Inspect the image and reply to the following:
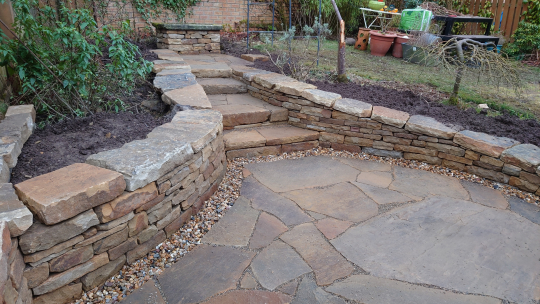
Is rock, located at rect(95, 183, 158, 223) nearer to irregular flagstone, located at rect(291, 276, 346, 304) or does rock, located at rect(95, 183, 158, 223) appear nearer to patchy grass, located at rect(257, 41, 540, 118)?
irregular flagstone, located at rect(291, 276, 346, 304)

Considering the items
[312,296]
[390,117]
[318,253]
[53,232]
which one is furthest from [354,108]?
[53,232]

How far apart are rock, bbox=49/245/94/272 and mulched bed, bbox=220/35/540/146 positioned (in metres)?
3.11

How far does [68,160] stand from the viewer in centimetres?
219

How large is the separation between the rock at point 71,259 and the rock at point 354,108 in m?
2.55

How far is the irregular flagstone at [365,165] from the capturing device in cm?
329

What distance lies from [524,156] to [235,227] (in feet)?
7.73

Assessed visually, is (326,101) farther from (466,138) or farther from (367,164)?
(466,138)

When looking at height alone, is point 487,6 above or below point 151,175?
above

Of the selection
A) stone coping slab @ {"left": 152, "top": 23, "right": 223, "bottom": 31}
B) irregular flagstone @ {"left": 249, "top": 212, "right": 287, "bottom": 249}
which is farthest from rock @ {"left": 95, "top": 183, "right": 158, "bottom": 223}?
stone coping slab @ {"left": 152, "top": 23, "right": 223, "bottom": 31}

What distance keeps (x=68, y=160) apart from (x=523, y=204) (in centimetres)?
327

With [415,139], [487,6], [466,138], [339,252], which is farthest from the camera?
[487,6]

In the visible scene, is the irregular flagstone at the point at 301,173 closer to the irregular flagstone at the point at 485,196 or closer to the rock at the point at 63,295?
the irregular flagstone at the point at 485,196

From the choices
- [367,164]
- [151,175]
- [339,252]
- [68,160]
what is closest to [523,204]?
[367,164]

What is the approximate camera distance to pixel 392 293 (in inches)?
71.4
